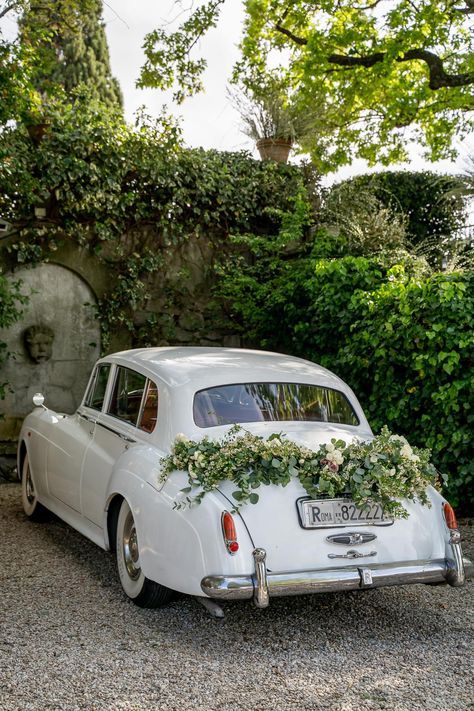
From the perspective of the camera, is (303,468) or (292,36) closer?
(303,468)

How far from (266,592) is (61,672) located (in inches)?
40.0

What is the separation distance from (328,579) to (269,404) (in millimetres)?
1319

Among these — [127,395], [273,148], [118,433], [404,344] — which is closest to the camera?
[118,433]

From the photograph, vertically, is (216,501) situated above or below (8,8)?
below

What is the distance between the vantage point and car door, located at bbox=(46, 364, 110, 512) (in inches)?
214

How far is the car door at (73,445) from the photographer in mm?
5430

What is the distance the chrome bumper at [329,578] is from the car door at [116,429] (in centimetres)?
137

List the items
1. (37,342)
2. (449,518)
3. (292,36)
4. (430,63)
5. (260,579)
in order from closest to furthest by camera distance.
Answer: (260,579)
(449,518)
(37,342)
(430,63)
(292,36)

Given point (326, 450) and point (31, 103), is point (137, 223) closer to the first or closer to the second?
point (31, 103)

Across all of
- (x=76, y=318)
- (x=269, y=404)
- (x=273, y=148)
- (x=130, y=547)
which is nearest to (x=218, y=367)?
(x=269, y=404)

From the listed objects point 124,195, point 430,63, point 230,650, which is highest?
point 430,63

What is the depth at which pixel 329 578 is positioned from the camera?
151 inches

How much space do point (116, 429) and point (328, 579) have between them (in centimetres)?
194

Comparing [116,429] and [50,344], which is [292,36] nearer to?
[50,344]
